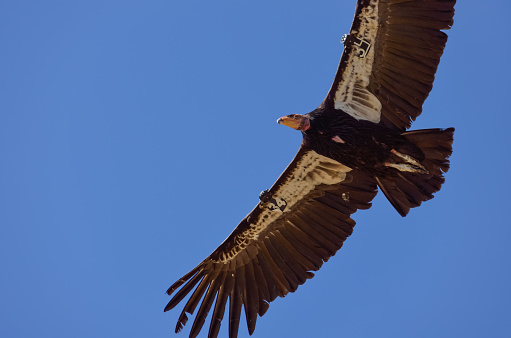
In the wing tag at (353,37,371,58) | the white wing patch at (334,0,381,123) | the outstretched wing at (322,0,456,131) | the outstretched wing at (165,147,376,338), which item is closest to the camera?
the outstretched wing at (322,0,456,131)

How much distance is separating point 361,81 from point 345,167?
1.82 meters

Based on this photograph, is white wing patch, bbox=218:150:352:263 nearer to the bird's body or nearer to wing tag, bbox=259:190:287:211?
wing tag, bbox=259:190:287:211

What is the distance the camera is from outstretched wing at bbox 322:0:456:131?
1412cm

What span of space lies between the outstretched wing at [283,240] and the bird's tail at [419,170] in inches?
24.4

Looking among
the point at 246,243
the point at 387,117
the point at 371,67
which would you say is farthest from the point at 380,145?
the point at 246,243

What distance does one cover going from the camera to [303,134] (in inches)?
602

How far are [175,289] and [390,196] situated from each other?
453 cm

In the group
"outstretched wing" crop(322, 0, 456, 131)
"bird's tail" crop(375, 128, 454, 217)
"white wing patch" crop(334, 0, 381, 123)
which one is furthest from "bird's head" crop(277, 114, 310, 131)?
"bird's tail" crop(375, 128, 454, 217)

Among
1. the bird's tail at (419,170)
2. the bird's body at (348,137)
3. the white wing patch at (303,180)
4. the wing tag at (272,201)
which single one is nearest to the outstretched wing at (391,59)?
the bird's body at (348,137)

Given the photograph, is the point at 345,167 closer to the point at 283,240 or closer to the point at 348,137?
the point at 348,137

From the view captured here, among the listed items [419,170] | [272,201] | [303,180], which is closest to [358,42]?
[419,170]

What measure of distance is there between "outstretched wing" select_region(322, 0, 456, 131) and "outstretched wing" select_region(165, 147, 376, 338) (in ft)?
4.58

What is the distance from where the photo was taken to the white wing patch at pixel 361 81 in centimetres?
1429

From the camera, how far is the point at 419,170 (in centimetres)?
1473
